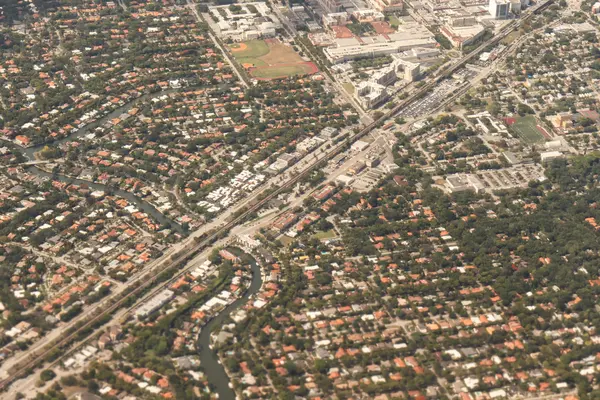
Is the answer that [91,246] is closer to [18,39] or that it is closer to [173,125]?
[173,125]

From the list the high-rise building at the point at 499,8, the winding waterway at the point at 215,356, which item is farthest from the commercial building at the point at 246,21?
the winding waterway at the point at 215,356

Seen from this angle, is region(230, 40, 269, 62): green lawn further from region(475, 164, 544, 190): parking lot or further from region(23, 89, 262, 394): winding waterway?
region(475, 164, 544, 190): parking lot

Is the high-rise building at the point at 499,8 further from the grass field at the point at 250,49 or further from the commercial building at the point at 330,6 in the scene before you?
the grass field at the point at 250,49

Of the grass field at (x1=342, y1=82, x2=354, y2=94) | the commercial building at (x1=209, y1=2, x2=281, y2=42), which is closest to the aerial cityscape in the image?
the commercial building at (x1=209, y1=2, x2=281, y2=42)

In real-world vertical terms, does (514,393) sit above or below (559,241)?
below

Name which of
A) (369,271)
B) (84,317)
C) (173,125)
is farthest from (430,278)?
(173,125)

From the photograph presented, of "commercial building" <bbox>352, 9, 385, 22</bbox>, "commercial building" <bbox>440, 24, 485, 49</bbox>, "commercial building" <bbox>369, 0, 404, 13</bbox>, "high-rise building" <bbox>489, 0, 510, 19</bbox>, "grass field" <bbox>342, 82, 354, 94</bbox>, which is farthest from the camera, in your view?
"commercial building" <bbox>369, 0, 404, 13</bbox>
